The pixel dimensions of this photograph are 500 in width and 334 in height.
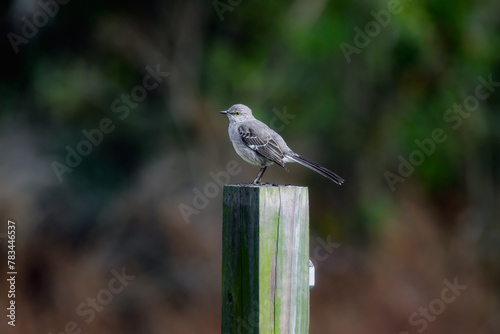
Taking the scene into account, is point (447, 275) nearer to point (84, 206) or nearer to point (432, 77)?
point (432, 77)

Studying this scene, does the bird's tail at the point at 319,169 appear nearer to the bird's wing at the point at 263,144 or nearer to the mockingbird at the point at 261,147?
the mockingbird at the point at 261,147

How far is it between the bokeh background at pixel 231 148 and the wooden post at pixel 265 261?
6.50 meters

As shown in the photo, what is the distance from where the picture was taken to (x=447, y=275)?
9.88 metres

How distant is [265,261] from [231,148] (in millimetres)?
7962

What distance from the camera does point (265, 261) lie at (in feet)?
9.27

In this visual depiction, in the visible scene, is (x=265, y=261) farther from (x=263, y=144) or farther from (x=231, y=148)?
(x=231, y=148)

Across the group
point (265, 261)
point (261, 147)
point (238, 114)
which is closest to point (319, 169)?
point (261, 147)

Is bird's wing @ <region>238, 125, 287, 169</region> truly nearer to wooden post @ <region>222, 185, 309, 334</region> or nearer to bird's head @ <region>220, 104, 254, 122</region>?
bird's head @ <region>220, 104, 254, 122</region>

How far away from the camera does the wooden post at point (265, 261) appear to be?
282cm

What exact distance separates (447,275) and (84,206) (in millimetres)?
5713

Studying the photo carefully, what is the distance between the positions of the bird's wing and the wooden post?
8.04ft

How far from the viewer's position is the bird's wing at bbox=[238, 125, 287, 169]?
214 inches

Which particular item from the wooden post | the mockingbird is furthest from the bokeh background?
the wooden post

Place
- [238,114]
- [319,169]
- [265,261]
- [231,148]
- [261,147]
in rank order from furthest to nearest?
[231,148]
[238,114]
[261,147]
[319,169]
[265,261]
